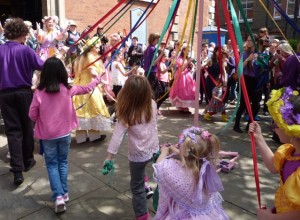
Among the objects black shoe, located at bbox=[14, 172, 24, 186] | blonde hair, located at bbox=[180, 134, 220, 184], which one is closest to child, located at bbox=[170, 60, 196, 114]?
black shoe, located at bbox=[14, 172, 24, 186]

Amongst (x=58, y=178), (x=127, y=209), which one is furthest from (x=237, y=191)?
(x=58, y=178)

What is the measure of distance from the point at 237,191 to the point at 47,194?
2.02 metres

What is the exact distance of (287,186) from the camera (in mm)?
1498

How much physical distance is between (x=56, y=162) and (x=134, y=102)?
3.51 ft

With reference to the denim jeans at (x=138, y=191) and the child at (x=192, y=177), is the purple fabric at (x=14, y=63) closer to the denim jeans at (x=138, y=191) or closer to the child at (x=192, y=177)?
the denim jeans at (x=138, y=191)

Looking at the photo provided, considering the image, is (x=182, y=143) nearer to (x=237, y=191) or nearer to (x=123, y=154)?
(x=237, y=191)

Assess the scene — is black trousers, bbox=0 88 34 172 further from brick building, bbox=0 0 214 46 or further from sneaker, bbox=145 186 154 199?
brick building, bbox=0 0 214 46

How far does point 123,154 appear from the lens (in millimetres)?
4289

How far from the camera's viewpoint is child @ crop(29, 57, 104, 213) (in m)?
2.79

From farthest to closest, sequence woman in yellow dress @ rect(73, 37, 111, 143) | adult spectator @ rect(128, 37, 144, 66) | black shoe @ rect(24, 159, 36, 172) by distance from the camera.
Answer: adult spectator @ rect(128, 37, 144, 66), woman in yellow dress @ rect(73, 37, 111, 143), black shoe @ rect(24, 159, 36, 172)

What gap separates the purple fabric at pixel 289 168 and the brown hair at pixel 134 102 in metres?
1.19

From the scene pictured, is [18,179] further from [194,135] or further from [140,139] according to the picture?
[194,135]

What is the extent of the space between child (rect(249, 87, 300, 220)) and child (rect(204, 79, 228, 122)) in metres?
4.54

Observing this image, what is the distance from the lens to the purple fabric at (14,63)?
10.9 ft
